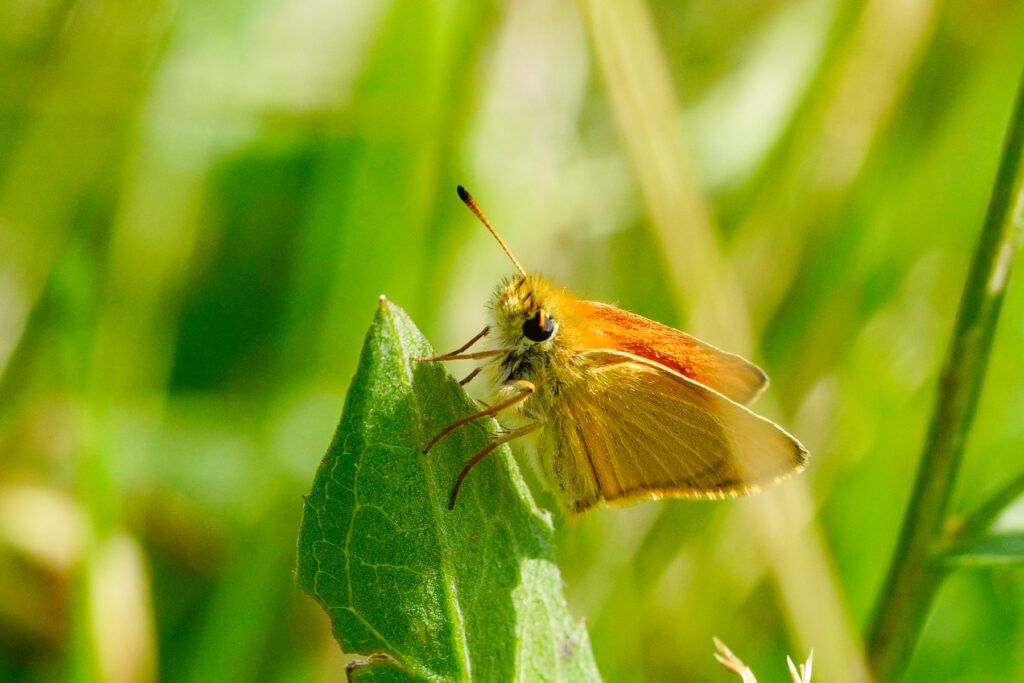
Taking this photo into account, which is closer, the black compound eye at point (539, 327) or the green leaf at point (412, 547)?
the green leaf at point (412, 547)

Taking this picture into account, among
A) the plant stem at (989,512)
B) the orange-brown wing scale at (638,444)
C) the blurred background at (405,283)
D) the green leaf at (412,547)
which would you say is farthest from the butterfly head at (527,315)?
the plant stem at (989,512)

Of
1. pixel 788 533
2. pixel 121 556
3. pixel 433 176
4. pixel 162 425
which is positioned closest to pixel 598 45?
pixel 433 176

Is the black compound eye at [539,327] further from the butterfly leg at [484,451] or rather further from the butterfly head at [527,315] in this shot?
the butterfly leg at [484,451]

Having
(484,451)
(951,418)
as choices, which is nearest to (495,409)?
(484,451)

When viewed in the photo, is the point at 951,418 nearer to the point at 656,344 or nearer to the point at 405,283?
the point at 656,344

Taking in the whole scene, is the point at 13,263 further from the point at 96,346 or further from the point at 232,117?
the point at 232,117
